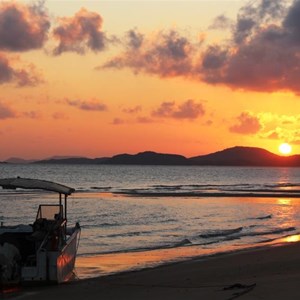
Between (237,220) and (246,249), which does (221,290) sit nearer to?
(246,249)

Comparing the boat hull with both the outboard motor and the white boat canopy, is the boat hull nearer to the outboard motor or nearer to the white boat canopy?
the outboard motor

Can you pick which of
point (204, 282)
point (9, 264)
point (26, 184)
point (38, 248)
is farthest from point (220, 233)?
point (9, 264)

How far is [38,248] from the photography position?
14156 millimetres

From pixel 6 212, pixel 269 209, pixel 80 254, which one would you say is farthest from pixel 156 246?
pixel 269 209

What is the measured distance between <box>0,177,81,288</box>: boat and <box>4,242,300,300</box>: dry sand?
38cm

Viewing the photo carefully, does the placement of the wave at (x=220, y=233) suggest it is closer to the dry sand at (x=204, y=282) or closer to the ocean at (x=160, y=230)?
the ocean at (x=160, y=230)

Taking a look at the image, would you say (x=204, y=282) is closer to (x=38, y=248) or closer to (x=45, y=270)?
(x=45, y=270)

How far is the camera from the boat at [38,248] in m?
13.8

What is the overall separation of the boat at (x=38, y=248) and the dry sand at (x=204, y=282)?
384 millimetres

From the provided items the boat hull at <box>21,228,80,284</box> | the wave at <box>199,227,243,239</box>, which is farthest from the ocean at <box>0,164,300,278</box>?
the boat hull at <box>21,228,80,284</box>

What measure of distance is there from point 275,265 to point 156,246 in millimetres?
7367

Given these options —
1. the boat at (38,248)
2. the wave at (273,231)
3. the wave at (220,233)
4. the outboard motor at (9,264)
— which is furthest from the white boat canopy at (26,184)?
the wave at (273,231)

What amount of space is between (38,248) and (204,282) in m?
4.10

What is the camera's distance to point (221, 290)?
38.8 ft
